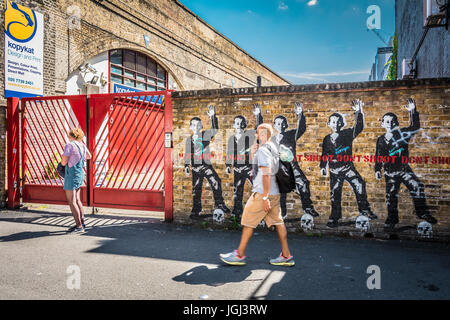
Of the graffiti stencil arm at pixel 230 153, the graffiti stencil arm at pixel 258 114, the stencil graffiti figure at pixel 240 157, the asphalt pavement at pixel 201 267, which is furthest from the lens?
the graffiti stencil arm at pixel 230 153

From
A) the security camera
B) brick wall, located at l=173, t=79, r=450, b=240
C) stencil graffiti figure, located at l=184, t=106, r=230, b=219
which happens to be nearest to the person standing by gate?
brick wall, located at l=173, t=79, r=450, b=240

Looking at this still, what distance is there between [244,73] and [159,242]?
23.5m

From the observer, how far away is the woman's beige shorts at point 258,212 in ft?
13.9

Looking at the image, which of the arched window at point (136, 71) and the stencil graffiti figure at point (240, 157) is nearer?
the stencil graffiti figure at point (240, 157)

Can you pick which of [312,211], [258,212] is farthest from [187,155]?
[258,212]

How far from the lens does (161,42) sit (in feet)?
55.9

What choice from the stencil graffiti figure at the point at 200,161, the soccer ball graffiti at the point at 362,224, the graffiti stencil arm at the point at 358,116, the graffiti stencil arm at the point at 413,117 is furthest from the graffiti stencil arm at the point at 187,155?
the graffiti stencil arm at the point at 413,117

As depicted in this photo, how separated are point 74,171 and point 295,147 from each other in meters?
3.94

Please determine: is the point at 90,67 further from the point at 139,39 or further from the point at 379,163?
the point at 379,163

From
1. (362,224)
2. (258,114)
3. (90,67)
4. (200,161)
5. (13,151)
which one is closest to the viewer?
(362,224)

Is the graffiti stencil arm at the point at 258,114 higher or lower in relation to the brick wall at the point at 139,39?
lower

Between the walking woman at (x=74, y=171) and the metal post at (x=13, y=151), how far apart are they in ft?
9.59

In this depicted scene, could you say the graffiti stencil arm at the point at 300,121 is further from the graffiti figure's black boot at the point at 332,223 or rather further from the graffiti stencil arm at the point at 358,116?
the graffiti figure's black boot at the point at 332,223

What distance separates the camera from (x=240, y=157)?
6270 millimetres
